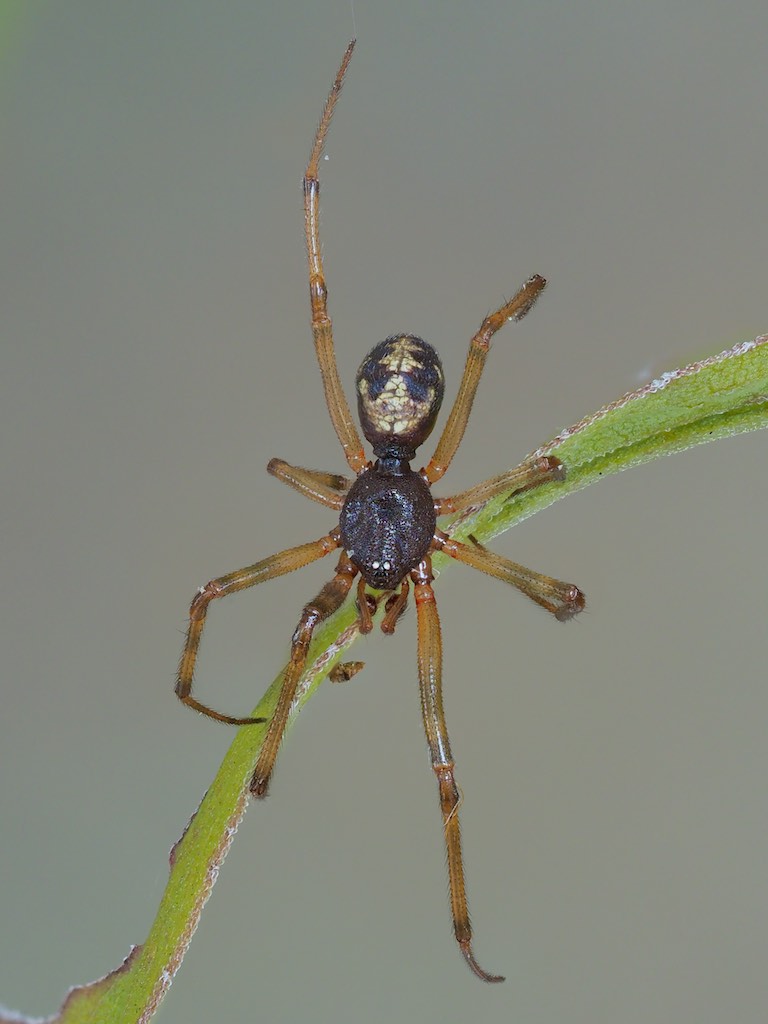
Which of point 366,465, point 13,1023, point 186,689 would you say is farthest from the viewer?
point 366,465

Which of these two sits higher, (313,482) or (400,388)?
(400,388)

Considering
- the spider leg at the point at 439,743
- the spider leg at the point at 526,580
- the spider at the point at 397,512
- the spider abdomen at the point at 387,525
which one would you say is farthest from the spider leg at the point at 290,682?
the spider leg at the point at 526,580

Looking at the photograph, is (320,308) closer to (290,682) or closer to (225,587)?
(225,587)

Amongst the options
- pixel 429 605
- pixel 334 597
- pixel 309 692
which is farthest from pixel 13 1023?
pixel 429 605

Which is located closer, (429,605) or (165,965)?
(165,965)

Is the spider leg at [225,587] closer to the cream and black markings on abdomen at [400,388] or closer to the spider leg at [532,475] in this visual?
the cream and black markings on abdomen at [400,388]

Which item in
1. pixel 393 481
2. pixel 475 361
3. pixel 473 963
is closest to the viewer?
pixel 473 963

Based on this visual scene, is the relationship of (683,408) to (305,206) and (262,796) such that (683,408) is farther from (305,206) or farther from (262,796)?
(305,206)

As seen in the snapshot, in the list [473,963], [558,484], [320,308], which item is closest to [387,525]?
[320,308]
